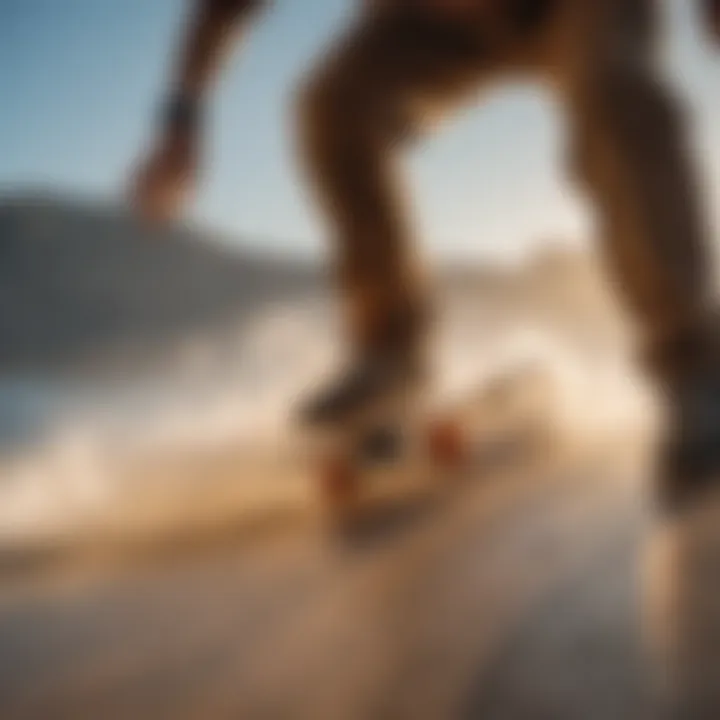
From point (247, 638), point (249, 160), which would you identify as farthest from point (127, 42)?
point (247, 638)

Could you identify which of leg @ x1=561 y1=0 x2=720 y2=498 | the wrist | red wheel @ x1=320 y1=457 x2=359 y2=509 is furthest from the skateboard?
the wrist

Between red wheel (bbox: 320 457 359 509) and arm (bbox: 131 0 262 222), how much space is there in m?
0.27

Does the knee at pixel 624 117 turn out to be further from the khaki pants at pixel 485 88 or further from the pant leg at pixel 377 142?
the pant leg at pixel 377 142

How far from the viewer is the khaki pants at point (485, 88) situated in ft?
1.92

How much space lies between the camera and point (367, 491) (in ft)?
2.17

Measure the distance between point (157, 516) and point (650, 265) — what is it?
368 millimetres

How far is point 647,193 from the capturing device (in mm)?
587

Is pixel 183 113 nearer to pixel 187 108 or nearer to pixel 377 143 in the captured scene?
pixel 187 108

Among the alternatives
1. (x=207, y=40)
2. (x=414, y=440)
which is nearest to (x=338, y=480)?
(x=414, y=440)

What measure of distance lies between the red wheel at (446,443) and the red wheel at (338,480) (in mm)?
75

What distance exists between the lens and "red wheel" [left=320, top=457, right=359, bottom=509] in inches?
25.8

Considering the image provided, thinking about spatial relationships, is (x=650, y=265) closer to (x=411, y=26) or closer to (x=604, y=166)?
(x=604, y=166)

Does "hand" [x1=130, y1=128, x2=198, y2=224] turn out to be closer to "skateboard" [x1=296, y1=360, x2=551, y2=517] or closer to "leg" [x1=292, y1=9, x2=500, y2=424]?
"leg" [x1=292, y1=9, x2=500, y2=424]

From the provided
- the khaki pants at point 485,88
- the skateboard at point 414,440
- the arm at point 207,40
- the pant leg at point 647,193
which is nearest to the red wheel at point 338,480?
the skateboard at point 414,440
